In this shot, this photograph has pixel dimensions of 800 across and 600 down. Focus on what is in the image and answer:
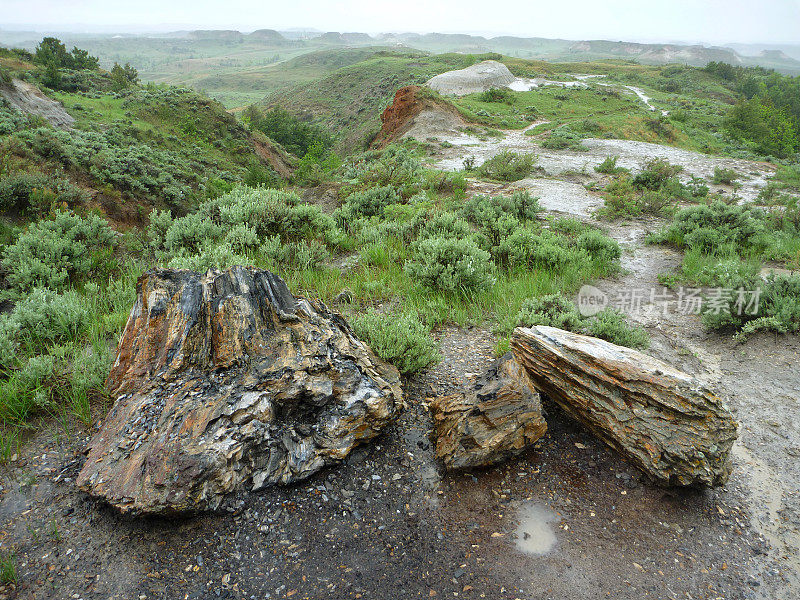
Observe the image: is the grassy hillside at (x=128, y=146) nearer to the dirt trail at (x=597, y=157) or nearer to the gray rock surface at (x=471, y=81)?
the dirt trail at (x=597, y=157)

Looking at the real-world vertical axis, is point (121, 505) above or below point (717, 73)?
below

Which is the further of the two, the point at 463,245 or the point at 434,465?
the point at 463,245

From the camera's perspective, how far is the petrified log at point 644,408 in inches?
138

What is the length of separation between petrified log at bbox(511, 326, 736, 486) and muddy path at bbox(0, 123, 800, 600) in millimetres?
256

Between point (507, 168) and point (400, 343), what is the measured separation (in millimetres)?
14168

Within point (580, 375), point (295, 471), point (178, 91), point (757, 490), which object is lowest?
point (757, 490)

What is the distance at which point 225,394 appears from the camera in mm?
3719

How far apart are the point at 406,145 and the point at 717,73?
84.5m

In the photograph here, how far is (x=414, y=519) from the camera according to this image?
3.41 meters

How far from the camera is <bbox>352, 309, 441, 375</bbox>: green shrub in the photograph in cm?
488

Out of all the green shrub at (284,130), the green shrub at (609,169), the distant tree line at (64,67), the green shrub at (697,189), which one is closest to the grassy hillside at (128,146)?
the distant tree line at (64,67)

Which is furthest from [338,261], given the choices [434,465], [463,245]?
[434,465]

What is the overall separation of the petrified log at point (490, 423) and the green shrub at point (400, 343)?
89 cm

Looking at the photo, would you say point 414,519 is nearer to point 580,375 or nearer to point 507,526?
point 507,526
